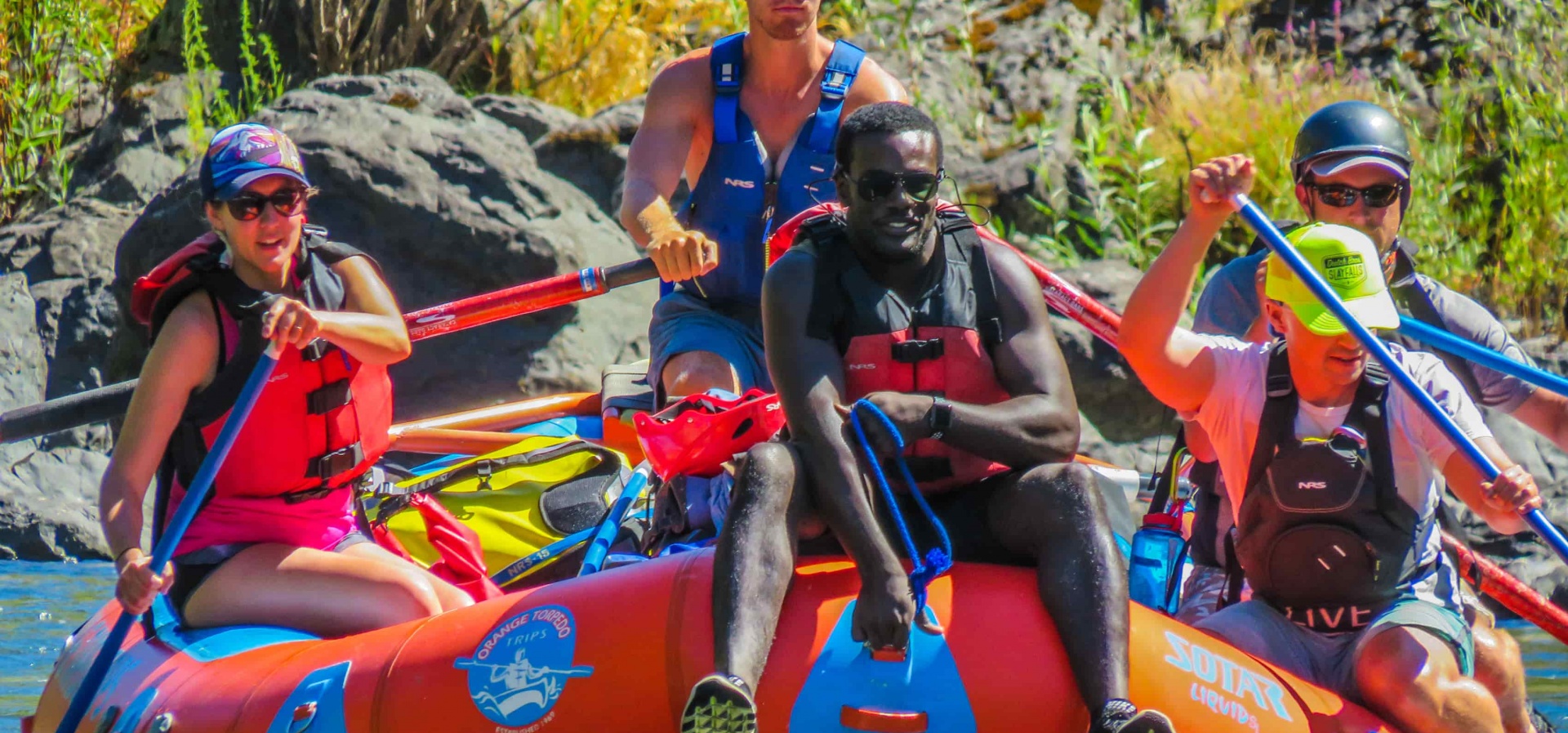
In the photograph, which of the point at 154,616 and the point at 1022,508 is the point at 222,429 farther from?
the point at 1022,508

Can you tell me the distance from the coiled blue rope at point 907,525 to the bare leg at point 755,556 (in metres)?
0.13

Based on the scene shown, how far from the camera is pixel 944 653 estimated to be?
2850mm

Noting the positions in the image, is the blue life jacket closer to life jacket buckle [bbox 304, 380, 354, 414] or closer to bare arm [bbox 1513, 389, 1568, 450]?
life jacket buckle [bbox 304, 380, 354, 414]

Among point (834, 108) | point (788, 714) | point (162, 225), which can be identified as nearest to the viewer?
point (788, 714)

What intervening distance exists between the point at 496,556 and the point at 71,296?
15.4 ft

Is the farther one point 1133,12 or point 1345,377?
point 1133,12

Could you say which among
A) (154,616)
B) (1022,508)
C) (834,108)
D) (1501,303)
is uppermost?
(834,108)

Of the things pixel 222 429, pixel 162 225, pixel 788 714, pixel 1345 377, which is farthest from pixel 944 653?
pixel 162 225

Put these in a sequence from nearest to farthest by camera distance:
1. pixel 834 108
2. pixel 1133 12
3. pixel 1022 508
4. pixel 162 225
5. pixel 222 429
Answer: pixel 1022 508
pixel 222 429
pixel 834 108
pixel 162 225
pixel 1133 12

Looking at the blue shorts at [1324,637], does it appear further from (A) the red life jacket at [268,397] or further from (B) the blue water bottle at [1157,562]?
(A) the red life jacket at [268,397]

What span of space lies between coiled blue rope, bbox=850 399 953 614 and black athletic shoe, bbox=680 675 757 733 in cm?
38

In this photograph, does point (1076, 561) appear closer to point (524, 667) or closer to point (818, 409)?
point (818, 409)

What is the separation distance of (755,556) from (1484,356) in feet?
4.77

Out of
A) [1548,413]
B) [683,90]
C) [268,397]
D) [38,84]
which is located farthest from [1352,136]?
[38,84]
